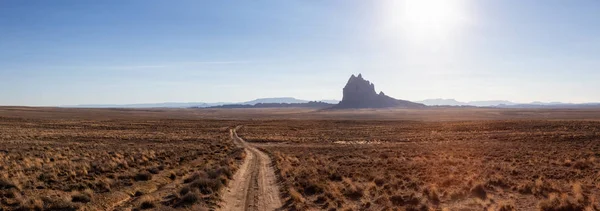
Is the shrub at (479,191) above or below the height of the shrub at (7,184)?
below

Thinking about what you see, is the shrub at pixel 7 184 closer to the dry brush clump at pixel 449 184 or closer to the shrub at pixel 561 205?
the dry brush clump at pixel 449 184

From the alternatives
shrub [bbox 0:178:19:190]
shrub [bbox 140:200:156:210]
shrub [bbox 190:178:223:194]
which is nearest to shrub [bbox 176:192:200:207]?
shrub [bbox 140:200:156:210]

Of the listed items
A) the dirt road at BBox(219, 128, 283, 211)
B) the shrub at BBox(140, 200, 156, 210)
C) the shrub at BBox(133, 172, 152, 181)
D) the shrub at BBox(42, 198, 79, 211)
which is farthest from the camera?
the shrub at BBox(133, 172, 152, 181)

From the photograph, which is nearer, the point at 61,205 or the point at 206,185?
the point at 61,205

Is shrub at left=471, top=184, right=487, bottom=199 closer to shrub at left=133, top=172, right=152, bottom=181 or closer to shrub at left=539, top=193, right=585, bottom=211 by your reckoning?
shrub at left=539, top=193, right=585, bottom=211

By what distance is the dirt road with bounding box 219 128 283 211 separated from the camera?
45.3 feet

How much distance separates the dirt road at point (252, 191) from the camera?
1381 cm

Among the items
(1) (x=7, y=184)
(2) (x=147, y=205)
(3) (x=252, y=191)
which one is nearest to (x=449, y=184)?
(3) (x=252, y=191)

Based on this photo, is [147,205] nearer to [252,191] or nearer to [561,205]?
[252,191]

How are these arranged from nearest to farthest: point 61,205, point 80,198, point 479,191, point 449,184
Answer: point 61,205 → point 80,198 → point 479,191 → point 449,184

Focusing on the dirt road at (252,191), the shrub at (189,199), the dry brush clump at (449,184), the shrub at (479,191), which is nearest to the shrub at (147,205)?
the shrub at (189,199)

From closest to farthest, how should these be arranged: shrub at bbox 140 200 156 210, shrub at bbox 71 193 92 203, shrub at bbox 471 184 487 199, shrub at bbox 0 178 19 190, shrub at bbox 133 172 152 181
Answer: shrub at bbox 140 200 156 210 → shrub at bbox 71 193 92 203 → shrub at bbox 0 178 19 190 → shrub at bbox 471 184 487 199 → shrub at bbox 133 172 152 181

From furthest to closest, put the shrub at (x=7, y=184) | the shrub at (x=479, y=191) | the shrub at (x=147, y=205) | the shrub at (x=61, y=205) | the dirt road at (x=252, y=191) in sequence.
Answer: the shrub at (x=479, y=191), the shrub at (x=7, y=184), the dirt road at (x=252, y=191), the shrub at (x=147, y=205), the shrub at (x=61, y=205)

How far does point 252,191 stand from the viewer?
53.5ft
